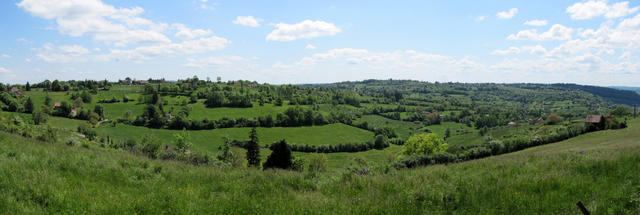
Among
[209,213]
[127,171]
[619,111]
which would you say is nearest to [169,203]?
[209,213]

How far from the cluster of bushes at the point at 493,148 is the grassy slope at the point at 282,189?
13.7 feet

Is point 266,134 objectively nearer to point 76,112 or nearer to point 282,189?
point 76,112

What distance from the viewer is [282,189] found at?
762cm

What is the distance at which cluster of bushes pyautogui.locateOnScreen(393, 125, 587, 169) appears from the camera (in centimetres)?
1341

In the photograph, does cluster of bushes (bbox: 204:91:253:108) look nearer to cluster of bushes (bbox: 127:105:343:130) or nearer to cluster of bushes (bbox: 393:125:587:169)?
cluster of bushes (bbox: 127:105:343:130)

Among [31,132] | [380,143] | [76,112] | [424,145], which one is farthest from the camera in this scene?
[380,143]

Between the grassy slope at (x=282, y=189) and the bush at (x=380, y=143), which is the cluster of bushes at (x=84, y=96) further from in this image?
the grassy slope at (x=282, y=189)

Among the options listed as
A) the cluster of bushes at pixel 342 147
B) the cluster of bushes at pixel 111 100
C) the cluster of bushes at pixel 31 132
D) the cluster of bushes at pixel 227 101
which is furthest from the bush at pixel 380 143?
the cluster of bushes at pixel 111 100

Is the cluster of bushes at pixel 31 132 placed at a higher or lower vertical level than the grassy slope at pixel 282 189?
lower

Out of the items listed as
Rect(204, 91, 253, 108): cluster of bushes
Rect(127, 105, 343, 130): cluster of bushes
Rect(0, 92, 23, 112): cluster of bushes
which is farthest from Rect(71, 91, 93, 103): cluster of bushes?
Rect(204, 91, 253, 108): cluster of bushes

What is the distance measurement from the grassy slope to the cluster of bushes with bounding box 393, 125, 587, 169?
4165 millimetres

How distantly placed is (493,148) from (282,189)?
34566 mm

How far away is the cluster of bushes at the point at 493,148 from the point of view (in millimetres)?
13411

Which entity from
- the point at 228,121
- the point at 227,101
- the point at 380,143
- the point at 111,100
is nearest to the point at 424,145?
the point at 380,143
